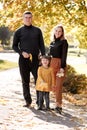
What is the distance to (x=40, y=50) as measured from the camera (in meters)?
11.9

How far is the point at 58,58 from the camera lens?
11.6 m

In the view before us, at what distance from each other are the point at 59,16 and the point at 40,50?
11.5 metres

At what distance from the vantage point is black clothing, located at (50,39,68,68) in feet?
37.3

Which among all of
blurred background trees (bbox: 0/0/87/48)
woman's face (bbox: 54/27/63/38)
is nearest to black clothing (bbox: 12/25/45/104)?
woman's face (bbox: 54/27/63/38)

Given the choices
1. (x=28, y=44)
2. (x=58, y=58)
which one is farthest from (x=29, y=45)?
(x=58, y=58)

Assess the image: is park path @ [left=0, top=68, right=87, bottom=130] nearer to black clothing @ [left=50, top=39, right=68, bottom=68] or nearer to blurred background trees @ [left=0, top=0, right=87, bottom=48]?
black clothing @ [left=50, top=39, right=68, bottom=68]

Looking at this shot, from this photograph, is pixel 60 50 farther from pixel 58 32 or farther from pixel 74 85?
pixel 74 85

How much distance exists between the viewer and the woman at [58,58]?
1138 cm

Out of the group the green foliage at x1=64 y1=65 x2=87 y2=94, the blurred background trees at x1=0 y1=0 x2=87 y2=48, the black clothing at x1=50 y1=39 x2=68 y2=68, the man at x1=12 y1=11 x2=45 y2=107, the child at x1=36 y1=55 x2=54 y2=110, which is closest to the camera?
the black clothing at x1=50 y1=39 x2=68 y2=68

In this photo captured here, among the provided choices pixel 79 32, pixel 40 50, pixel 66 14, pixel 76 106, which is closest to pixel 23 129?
pixel 40 50

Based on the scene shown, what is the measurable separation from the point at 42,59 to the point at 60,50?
0.51 metres

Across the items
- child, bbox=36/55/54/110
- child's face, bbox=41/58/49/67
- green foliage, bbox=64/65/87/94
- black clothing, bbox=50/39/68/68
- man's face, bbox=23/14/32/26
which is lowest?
green foliage, bbox=64/65/87/94

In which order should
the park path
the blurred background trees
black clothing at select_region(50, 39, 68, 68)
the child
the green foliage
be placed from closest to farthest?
1. the park path
2. black clothing at select_region(50, 39, 68, 68)
3. the child
4. the green foliage
5. the blurred background trees

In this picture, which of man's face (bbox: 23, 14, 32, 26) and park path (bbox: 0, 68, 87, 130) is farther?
man's face (bbox: 23, 14, 32, 26)
